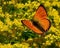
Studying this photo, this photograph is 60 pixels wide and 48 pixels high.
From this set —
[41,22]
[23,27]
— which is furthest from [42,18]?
[23,27]

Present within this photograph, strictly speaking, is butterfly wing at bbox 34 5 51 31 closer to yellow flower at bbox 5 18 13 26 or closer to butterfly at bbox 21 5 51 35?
butterfly at bbox 21 5 51 35

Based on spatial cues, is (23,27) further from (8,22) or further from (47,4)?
(47,4)

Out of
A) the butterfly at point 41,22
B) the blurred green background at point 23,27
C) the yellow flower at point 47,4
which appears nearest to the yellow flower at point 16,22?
the blurred green background at point 23,27

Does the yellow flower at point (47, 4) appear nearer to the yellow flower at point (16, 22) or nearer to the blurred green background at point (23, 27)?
the blurred green background at point (23, 27)

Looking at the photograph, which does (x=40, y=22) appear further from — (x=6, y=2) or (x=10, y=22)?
(x=6, y=2)

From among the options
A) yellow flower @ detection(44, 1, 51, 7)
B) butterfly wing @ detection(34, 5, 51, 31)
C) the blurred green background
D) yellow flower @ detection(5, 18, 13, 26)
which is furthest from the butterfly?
yellow flower @ detection(44, 1, 51, 7)

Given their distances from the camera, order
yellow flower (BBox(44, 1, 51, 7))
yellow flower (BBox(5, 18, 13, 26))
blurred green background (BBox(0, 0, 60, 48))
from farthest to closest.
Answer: yellow flower (BBox(44, 1, 51, 7))
yellow flower (BBox(5, 18, 13, 26))
blurred green background (BBox(0, 0, 60, 48))

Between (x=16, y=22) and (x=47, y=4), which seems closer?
(x=16, y=22)

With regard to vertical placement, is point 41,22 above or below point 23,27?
above
